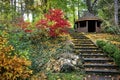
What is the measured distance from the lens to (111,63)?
1151 cm

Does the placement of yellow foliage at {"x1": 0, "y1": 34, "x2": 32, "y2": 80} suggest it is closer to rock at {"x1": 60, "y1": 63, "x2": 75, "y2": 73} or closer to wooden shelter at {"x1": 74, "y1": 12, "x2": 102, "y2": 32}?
rock at {"x1": 60, "y1": 63, "x2": 75, "y2": 73}

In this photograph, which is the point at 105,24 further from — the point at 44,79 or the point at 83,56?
the point at 44,79

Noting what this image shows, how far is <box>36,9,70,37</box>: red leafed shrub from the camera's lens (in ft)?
47.3

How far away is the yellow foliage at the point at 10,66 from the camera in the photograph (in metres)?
6.26

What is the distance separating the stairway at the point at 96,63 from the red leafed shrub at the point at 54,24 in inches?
61.7

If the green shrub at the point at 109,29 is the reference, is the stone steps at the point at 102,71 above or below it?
below

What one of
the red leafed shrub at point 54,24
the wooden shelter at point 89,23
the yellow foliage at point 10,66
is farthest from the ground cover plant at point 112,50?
the wooden shelter at point 89,23

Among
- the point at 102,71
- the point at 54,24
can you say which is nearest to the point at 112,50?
the point at 102,71

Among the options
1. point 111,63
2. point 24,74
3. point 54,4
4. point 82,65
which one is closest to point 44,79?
point 24,74

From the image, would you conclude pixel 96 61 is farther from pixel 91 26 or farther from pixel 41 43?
pixel 91 26

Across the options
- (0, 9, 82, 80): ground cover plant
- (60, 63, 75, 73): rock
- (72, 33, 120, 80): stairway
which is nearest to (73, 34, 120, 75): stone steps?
(72, 33, 120, 80): stairway

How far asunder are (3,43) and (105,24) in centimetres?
1972

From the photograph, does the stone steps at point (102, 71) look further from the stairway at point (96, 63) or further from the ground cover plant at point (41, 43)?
the ground cover plant at point (41, 43)

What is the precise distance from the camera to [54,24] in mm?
14570
